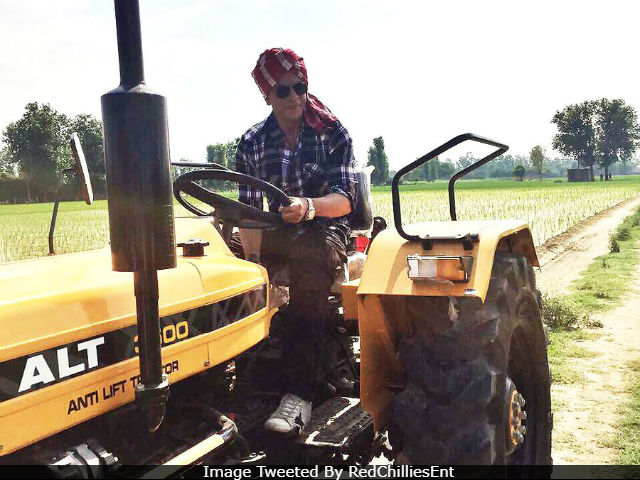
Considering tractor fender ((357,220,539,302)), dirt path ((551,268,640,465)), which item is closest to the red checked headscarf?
tractor fender ((357,220,539,302))

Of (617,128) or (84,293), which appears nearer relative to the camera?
(84,293)

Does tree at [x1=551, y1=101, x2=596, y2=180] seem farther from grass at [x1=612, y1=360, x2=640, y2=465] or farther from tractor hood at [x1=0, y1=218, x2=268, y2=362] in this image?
tractor hood at [x1=0, y1=218, x2=268, y2=362]

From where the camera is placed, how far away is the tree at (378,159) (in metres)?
93.4

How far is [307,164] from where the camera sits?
9.48 ft

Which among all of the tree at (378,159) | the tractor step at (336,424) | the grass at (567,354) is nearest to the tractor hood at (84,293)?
the tractor step at (336,424)

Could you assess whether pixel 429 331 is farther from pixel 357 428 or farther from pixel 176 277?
pixel 176 277

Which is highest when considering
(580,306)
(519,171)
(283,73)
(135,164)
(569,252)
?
(519,171)

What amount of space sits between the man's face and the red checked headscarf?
2 centimetres

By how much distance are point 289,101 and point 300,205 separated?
0.70 meters

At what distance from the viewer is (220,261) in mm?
2305

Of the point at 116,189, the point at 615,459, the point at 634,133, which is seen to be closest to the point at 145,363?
the point at 116,189

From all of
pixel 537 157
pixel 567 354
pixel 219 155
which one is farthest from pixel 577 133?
pixel 567 354

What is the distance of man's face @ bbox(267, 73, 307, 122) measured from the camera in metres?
2.84

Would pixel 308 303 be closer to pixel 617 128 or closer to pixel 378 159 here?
pixel 378 159
